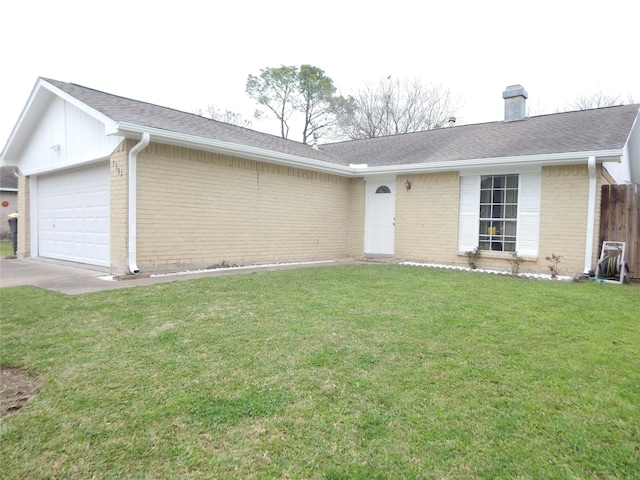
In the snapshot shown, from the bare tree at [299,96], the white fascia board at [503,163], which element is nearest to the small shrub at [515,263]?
the white fascia board at [503,163]

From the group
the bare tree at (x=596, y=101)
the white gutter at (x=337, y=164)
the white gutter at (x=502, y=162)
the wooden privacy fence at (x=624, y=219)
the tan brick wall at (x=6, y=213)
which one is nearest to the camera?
the white gutter at (x=337, y=164)

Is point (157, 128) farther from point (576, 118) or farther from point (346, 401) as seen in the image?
point (576, 118)

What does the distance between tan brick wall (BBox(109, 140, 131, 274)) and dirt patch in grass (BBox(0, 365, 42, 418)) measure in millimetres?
4399

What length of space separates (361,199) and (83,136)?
7.28 meters

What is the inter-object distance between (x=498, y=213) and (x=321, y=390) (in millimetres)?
8123

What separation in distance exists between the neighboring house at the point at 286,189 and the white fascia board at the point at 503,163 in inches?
1.3

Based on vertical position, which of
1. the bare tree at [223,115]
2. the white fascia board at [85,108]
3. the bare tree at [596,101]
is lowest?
the white fascia board at [85,108]

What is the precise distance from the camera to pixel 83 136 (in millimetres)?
8703

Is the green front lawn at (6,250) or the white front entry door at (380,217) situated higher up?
the white front entry door at (380,217)

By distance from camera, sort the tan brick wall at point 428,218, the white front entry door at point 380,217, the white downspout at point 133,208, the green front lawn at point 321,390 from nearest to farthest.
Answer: the green front lawn at point 321,390
the white downspout at point 133,208
the tan brick wall at point 428,218
the white front entry door at point 380,217

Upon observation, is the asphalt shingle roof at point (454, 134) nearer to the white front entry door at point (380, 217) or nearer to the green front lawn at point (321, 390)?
the white front entry door at point (380, 217)

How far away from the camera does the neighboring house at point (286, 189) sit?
25.6 ft

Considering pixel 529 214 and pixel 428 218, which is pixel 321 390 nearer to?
pixel 529 214

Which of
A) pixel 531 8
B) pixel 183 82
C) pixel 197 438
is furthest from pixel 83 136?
pixel 183 82
